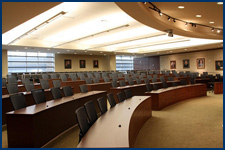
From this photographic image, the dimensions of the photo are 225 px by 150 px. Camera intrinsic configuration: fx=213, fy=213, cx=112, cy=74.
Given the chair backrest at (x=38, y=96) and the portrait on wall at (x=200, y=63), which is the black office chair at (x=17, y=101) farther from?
the portrait on wall at (x=200, y=63)

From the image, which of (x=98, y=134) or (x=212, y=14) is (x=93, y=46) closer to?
(x=212, y=14)

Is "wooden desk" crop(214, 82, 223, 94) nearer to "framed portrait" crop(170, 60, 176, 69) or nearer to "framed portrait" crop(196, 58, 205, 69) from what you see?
"framed portrait" crop(196, 58, 205, 69)

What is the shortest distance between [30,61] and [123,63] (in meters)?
11.6

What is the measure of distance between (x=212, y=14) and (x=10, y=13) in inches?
287

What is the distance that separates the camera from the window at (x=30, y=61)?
59.3 ft

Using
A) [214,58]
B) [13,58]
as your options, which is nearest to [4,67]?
[13,58]

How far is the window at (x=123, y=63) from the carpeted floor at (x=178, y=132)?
19.3m

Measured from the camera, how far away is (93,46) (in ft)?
54.3

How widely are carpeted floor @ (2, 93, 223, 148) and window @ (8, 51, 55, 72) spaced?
14828mm

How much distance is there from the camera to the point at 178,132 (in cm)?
477

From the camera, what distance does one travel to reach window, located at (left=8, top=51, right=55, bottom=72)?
18062mm

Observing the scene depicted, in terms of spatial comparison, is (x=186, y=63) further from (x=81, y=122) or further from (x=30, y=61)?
(x=81, y=122)

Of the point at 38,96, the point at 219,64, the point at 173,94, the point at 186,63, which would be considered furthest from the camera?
the point at 186,63

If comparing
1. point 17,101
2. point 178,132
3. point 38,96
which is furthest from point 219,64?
point 17,101
